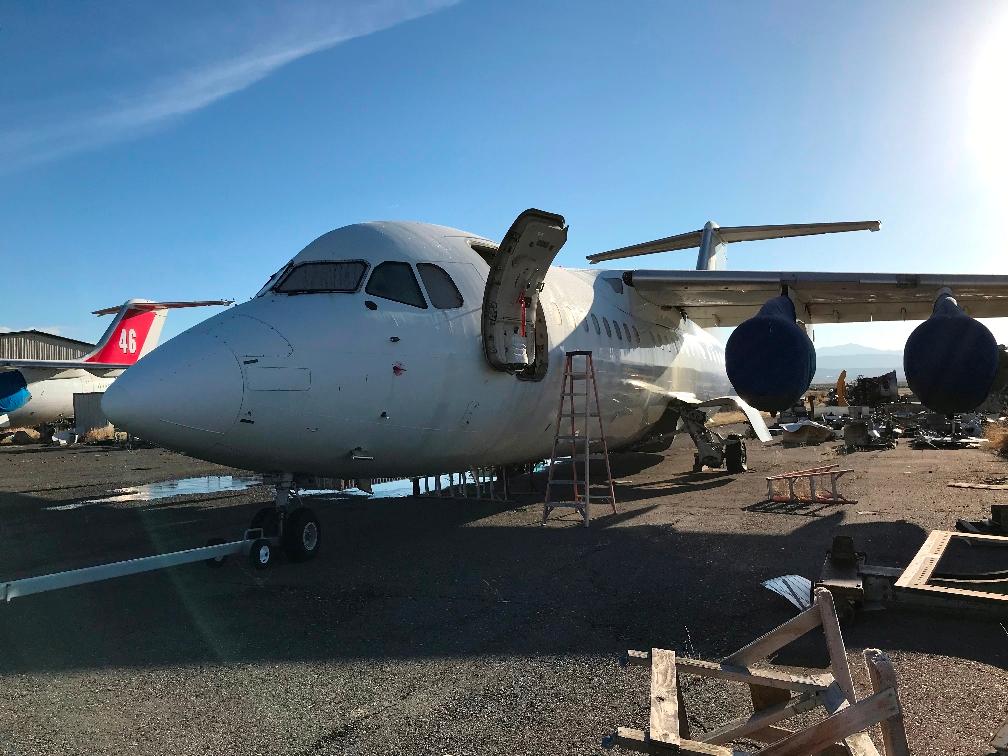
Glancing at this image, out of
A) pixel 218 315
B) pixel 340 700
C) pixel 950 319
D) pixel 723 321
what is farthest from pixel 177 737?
pixel 723 321

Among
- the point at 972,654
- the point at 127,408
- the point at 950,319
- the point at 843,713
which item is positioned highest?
the point at 950,319

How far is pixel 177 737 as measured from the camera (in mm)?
3662

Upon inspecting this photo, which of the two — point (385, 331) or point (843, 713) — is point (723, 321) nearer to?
point (385, 331)

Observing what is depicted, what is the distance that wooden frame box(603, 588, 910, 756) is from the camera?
2547 mm

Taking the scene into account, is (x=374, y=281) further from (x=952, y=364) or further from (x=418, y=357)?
(x=952, y=364)

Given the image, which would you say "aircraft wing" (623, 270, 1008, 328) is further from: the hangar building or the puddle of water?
the hangar building

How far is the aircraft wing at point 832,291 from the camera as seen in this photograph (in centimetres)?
1035

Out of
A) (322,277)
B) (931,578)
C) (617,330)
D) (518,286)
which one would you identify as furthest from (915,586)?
(617,330)

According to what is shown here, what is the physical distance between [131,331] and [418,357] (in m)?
31.2

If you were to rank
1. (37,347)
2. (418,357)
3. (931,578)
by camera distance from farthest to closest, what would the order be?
(37,347) → (418,357) → (931,578)

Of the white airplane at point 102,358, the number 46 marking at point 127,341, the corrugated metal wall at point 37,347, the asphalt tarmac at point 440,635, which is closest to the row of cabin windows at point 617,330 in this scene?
the asphalt tarmac at point 440,635

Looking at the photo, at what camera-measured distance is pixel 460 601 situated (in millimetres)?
6066

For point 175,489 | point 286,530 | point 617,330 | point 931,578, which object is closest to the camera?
point 931,578

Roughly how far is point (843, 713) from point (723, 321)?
17282mm
